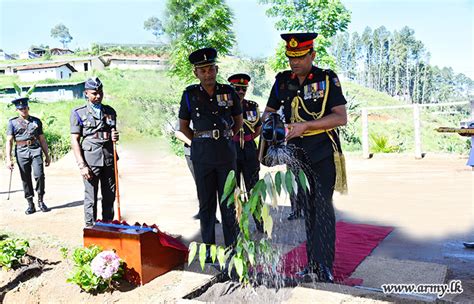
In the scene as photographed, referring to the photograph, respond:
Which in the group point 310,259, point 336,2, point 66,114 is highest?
point 336,2

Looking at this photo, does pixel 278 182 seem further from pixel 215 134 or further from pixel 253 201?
pixel 215 134

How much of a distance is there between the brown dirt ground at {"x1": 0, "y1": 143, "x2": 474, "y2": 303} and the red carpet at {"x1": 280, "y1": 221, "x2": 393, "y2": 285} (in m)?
0.15

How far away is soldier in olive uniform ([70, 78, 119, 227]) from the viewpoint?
14.8 ft

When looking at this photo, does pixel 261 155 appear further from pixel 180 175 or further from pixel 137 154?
pixel 137 154

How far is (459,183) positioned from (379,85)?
48233mm

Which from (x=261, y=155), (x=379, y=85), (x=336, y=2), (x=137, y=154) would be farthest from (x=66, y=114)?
(x=379, y=85)

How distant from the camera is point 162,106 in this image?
23.0 meters

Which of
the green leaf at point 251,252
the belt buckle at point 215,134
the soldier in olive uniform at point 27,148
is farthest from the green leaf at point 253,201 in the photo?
the soldier in olive uniform at point 27,148

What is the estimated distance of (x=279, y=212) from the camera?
5.65m

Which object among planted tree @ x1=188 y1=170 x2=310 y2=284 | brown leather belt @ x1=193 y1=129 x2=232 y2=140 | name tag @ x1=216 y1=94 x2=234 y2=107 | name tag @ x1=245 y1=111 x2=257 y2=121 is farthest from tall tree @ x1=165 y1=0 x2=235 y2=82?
planted tree @ x1=188 y1=170 x2=310 y2=284

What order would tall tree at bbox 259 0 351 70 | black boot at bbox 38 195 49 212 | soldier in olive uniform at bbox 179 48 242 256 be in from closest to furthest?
soldier in olive uniform at bbox 179 48 242 256
black boot at bbox 38 195 49 212
tall tree at bbox 259 0 351 70

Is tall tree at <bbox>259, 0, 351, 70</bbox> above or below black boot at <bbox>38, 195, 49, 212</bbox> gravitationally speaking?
above

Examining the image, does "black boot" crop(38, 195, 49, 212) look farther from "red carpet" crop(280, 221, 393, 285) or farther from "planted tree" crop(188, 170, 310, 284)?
"planted tree" crop(188, 170, 310, 284)

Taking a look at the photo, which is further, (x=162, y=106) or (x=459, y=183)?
(x=162, y=106)
